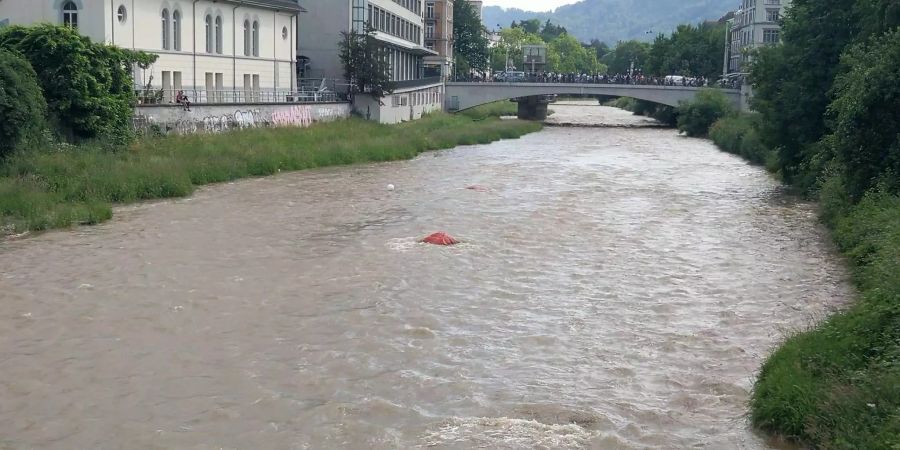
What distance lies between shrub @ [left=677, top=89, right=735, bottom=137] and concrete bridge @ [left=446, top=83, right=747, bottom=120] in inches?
188

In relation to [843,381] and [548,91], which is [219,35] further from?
[843,381]

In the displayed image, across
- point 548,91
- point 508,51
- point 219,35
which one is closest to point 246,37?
point 219,35

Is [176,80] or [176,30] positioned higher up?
[176,30]

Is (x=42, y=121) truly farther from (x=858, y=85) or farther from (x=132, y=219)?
(x=858, y=85)

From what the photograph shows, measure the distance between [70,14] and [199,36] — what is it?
7.55 metres

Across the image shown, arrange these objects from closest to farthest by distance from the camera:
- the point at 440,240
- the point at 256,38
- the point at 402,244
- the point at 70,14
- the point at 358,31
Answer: the point at 402,244
the point at 440,240
the point at 70,14
the point at 256,38
the point at 358,31

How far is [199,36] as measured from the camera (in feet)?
153

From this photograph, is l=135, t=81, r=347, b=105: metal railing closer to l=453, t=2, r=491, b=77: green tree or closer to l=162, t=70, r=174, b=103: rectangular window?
l=162, t=70, r=174, b=103: rectangular window

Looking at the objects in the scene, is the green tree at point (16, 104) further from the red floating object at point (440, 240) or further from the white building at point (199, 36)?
the red floating object at point (440, 240)

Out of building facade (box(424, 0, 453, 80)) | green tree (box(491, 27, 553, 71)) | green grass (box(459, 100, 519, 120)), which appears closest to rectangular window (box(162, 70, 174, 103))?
green grass (box(459, 100, 519, 120))

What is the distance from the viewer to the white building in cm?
Result: 3984

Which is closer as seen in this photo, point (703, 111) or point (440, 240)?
point (440, 240)

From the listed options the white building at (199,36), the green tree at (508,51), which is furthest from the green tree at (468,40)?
the white building at (199,36)

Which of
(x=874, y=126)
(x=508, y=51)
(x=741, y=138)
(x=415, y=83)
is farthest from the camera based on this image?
(x=508, y=51)
